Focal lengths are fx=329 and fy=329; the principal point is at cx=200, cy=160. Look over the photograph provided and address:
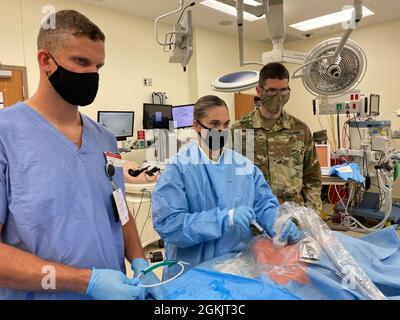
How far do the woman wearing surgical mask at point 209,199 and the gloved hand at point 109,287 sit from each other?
31 cm

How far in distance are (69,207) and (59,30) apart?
49cm

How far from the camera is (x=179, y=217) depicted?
115cm

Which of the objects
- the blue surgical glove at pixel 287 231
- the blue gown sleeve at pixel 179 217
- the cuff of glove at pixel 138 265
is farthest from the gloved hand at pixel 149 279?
the blue surgical glove at pixel 287 231

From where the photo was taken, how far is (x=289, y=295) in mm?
870

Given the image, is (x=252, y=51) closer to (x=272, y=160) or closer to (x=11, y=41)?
(x=11, y=41)

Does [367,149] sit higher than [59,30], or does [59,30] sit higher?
[59,30]

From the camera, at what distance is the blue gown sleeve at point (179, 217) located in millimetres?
1115

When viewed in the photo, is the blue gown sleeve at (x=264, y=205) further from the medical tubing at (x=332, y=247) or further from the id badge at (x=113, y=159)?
the id badge at (x=113, y=159)

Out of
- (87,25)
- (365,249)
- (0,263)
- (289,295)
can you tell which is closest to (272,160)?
(365,249)

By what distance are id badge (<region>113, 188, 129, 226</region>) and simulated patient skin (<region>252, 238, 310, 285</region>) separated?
0.46m

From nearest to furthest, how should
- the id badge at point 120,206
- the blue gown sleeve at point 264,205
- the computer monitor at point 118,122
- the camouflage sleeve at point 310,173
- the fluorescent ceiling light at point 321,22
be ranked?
the id badge at point 120,206, the blue gown sleeve at point 264,205, the camouflage sleeve at point 310,173, the computer monitor at point 118,122, the fluorescent ceiling light at point 321,22

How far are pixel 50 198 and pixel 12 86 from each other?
348 cm

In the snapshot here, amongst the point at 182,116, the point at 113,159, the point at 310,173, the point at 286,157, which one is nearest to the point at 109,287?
the point at 113,159

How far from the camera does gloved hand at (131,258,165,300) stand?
0.88 meters
